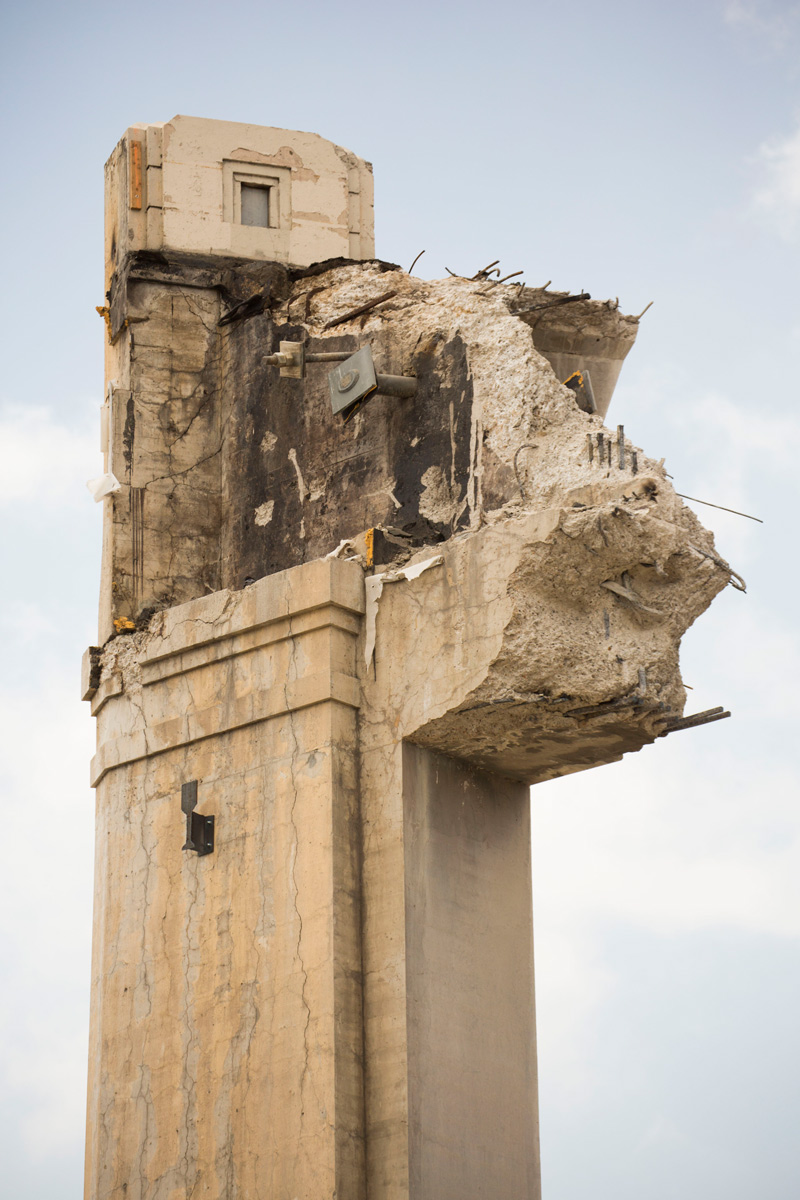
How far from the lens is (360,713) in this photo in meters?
12.5

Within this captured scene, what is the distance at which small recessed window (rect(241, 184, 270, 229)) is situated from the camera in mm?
15016

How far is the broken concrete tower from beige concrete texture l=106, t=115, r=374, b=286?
2.43ft

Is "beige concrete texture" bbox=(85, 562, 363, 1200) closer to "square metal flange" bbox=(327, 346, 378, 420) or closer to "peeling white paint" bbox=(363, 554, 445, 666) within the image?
"peeling white paint" bbox=(363, 554, 445, 666)

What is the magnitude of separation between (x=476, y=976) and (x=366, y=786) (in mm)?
1382

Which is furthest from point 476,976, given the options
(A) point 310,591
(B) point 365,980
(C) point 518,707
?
(A) point 310,591

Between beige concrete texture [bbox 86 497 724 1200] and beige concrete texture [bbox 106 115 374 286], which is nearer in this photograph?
beige concrete texture [bbox 86 497 724 1200]

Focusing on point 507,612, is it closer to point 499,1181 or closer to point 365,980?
point 365,980

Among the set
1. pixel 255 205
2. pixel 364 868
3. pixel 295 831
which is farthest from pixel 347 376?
pixel 364 868

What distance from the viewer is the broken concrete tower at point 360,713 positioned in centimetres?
1179

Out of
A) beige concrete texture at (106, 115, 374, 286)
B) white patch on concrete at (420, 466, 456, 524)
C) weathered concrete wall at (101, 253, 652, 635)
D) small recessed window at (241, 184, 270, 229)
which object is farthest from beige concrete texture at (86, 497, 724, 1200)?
small recessed window at (241, 184, 270, 229)

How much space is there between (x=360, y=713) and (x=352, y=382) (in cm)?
237

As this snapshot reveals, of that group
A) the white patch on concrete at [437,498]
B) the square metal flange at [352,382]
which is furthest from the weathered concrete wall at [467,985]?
the square metal flange at [352,382]

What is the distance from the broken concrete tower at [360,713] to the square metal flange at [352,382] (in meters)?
0.06

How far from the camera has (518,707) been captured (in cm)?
1198
